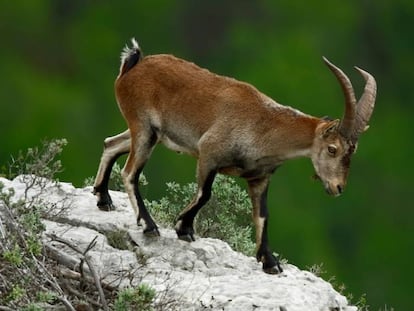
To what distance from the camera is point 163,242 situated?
655 inches

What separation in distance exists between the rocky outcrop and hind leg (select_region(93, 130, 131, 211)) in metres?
0.12

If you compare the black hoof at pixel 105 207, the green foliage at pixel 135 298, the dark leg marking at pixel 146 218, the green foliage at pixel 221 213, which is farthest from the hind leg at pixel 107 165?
the green foliage at pixel 135 298

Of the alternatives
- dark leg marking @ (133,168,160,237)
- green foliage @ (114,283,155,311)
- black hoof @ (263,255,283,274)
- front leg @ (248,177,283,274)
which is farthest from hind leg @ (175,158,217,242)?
green foliage @ (114,283,155,311)

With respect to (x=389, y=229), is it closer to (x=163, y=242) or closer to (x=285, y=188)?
(x=285, y=188)

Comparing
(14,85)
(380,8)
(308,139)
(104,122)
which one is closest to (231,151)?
(308,139)

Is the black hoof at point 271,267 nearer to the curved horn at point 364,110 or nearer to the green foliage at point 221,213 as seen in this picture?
the green foliage at point 221,213

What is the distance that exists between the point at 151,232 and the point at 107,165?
1241 millimetres

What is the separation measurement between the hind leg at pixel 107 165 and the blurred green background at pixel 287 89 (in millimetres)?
17098

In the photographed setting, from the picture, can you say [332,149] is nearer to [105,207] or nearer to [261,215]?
[261,215]

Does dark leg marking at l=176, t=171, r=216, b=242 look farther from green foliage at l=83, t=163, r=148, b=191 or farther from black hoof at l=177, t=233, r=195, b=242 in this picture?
green foliage at l=83, t=163, r=148, b=191

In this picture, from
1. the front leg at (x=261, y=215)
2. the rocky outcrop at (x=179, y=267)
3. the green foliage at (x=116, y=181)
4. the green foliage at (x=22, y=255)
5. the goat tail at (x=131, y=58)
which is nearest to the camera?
the green foliage at (x=22, y=255)

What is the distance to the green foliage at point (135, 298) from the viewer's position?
46.1 feet

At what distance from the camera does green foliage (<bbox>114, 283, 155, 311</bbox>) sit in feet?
46.1

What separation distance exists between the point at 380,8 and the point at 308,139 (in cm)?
4606
